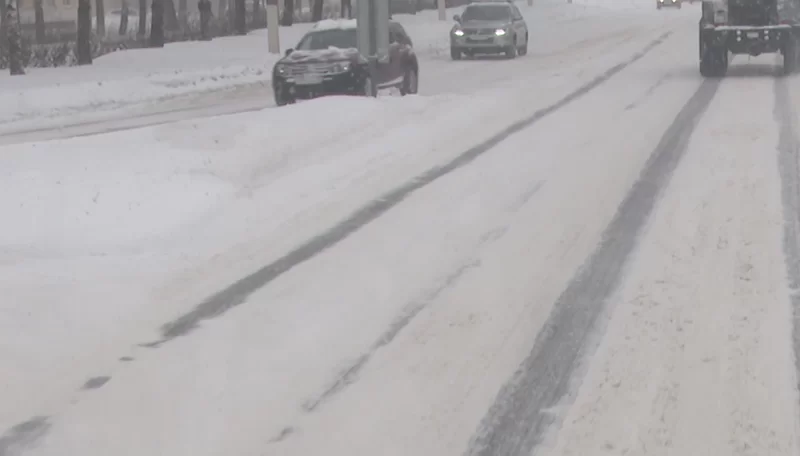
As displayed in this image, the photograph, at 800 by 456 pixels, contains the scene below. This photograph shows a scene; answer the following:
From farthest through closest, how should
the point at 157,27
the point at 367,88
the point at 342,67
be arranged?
1. the point at 157,27
2. the point at 367,88
3. the point at 342,67

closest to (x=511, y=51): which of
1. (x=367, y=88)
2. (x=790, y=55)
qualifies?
(x=790, y=55)

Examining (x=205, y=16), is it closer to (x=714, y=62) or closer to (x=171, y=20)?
(x=171, y=20)

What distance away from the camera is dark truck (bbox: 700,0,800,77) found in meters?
24.8

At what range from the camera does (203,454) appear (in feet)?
18.0

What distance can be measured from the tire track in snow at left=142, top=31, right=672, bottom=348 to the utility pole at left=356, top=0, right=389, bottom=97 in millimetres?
4753

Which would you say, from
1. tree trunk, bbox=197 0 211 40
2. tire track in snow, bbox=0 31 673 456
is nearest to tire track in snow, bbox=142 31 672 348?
tire track in snow, bbox=0 31 673 456

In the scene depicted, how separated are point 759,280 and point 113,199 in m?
5.80

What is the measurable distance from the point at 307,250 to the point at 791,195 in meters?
4.64

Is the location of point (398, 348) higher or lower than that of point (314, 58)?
lower

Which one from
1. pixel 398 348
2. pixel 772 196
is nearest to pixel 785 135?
pixel 772 196

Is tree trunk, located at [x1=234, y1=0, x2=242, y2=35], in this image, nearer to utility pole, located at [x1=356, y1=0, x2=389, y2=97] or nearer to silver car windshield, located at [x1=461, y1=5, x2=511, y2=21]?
silver car windshield, located at [x1=461, y1=5, x2=511, y2=21]

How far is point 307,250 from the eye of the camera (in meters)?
9.48

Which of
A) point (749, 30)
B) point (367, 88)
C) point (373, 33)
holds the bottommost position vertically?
point (367, 88)

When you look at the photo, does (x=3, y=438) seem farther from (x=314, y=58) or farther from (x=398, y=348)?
(x=314, y=58)
